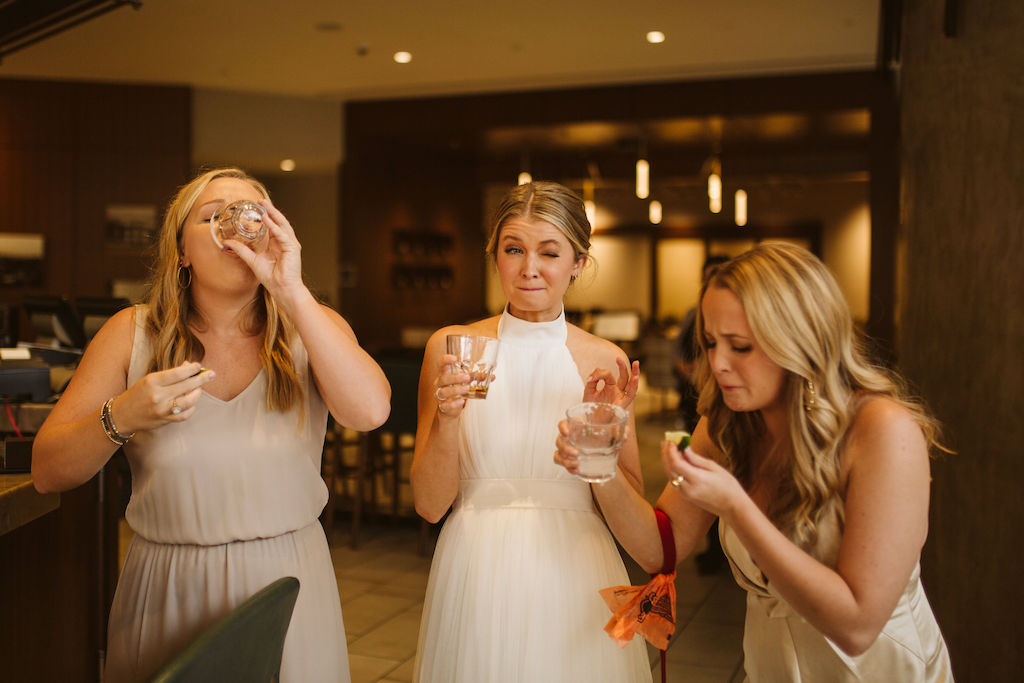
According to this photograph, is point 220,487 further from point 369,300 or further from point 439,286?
point 439,286

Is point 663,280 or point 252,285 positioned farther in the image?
point 663,280

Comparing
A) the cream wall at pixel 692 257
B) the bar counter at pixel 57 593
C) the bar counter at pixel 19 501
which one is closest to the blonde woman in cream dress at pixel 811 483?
the bar counter at pixel 19 501

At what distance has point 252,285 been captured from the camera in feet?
5.49

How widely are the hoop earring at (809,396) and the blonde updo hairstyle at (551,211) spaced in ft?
2.06

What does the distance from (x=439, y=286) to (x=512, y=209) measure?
31.6 ft

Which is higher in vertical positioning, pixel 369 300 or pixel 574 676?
pixel 369 300

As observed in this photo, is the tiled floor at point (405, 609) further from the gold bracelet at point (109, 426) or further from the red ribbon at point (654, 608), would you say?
the gold bracelet at point (109, 426)

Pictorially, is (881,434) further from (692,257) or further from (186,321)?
(692,257)

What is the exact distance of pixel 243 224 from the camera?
154 cm

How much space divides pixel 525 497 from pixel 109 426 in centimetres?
88

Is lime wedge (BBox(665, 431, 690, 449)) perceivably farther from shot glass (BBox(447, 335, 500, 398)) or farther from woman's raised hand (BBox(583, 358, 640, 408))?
shot glass (BBox(447, 335, 500, 398))

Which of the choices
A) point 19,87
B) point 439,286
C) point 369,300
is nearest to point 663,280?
point 439,286

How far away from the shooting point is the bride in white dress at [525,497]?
1.84 meters

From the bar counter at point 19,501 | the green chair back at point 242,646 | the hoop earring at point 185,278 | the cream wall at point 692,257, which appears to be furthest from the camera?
the cream wall at point 692,257
